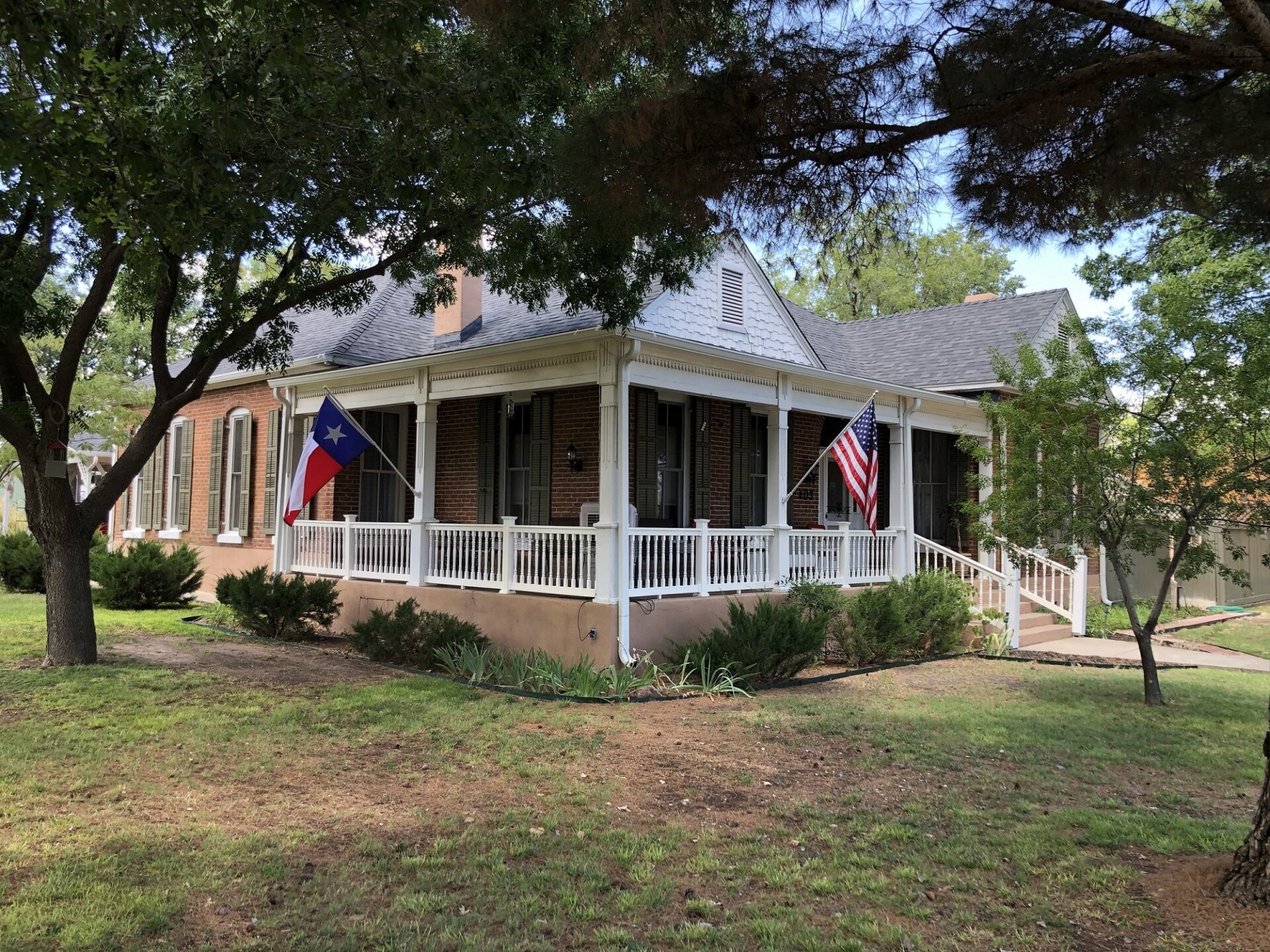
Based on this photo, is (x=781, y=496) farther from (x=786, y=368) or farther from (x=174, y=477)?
(x=174, y=477)

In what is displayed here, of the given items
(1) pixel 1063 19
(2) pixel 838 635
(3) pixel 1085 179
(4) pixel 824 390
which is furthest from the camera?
(4) pixel 824 390

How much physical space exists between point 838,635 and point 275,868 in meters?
8.46

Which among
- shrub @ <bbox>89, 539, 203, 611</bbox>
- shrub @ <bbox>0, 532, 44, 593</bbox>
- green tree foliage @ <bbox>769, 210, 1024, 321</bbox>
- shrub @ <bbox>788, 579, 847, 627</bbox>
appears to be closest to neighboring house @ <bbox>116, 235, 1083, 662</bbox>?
shrub @ <bbox>788, 579, 847, 627</bbox>

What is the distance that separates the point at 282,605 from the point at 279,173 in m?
6.55

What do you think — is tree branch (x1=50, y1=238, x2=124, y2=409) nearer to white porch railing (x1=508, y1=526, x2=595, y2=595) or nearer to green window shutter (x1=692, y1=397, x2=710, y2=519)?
white porch railing (x1=508, y1=526, x2=595, y2=595)

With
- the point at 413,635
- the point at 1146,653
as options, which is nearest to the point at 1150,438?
the point at 1146,653

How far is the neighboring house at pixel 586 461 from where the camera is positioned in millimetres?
10859

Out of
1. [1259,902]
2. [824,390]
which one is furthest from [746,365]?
[1259,902]

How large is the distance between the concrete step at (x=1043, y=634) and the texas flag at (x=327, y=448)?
9977 mm

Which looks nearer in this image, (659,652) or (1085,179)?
(1085,179)

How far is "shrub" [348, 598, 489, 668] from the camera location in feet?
35.3

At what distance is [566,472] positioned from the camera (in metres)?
13.5

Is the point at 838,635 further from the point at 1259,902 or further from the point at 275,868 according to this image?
the point at 275,868

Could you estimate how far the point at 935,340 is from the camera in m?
19.9
